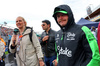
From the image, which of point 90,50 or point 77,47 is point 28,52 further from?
point 90,50

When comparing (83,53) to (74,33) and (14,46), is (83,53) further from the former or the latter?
(14,46)

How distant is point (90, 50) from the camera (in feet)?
4.00

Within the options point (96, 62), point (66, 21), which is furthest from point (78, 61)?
point (66, 21)

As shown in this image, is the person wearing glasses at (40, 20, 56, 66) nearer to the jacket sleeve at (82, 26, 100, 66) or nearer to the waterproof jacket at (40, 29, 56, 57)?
the waterproof jacket at (40, 29, 56, 57)

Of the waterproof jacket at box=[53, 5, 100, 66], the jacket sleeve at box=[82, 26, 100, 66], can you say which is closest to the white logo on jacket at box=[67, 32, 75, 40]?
the waterproof jacket at box=[53, 5, 100, 66]

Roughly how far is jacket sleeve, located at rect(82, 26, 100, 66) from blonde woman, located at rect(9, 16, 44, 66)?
1351 mm

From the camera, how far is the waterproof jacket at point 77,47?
1.21 metres

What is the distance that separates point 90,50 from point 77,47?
18 cm

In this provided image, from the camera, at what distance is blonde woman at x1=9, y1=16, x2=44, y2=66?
233 centimetres

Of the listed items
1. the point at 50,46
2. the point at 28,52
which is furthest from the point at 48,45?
the point at 28,52

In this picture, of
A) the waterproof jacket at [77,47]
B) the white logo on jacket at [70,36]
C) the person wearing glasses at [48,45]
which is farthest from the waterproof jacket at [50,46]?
the white logo on jacket at [70,36]

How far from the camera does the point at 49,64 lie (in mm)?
3396

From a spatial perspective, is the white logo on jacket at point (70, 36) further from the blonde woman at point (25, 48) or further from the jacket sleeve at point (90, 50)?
the blonde woman at point (25, 48)

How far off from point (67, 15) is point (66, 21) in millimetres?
95
